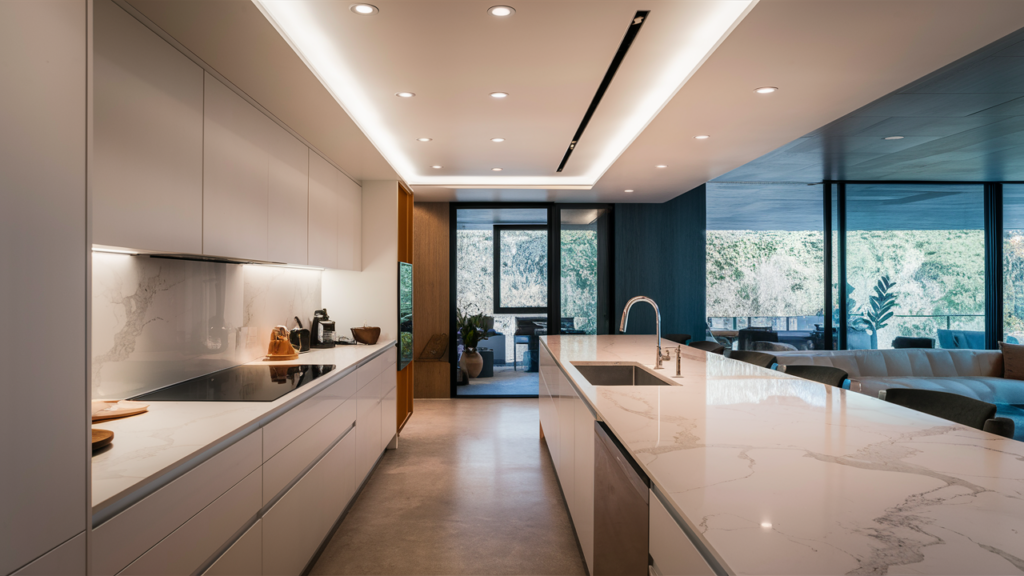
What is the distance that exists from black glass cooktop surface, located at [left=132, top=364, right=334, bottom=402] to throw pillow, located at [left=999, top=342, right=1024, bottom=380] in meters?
6.10

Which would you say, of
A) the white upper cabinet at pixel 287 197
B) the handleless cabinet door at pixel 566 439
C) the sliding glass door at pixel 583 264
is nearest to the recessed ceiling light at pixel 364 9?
the white upper cabinet at pixel 287 197

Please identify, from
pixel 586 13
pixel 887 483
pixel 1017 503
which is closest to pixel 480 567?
pixel 887 483

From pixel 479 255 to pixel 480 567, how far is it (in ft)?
15.5

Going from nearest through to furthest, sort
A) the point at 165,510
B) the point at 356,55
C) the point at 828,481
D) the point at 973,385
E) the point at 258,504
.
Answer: the point at 828,481 < the point at 165,510 < the point at 258,504 < the point at 356,55 < the point at 973,385

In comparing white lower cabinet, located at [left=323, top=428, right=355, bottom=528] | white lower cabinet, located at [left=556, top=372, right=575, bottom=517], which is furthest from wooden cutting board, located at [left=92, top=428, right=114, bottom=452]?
white lower cabinet, located at [left=556, top=372, right=575, bottom=517]

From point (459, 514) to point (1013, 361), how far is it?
17.9 ft

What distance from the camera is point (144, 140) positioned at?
169cm

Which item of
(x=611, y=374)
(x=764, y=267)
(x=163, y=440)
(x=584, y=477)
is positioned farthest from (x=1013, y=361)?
(x=163, y=440)

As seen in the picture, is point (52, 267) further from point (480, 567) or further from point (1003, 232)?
point (1003, 232)

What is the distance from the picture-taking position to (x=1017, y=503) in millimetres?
1005

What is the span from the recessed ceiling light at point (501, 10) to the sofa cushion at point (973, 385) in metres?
4.35

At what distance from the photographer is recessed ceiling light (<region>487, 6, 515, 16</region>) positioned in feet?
6.41

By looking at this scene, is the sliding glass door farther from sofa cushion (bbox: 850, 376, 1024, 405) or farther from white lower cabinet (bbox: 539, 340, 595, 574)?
sofa cushion (bbox: 850, 376, 1024, 405)

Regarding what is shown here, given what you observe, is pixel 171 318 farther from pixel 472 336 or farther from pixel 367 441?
pixel 472 336
